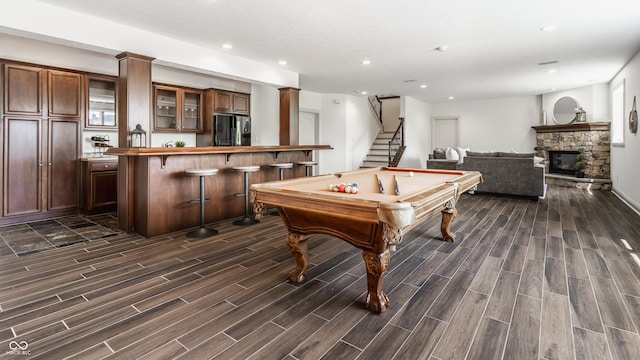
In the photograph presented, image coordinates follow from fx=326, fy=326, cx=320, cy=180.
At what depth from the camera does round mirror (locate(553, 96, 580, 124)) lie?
28.5 ft

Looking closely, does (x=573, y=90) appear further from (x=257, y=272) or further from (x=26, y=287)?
(x=26, y=287)

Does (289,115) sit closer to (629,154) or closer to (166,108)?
(166,108)

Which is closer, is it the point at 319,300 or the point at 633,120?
the point at 319,300

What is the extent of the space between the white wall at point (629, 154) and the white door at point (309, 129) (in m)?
6.64

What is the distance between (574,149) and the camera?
27.8 ft

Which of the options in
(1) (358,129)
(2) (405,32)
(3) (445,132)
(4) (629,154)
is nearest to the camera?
(2) (405,32)

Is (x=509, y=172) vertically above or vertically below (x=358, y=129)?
below

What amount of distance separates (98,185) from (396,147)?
25.9ft

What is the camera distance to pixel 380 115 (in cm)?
1172

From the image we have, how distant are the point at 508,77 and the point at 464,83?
36.8 inches

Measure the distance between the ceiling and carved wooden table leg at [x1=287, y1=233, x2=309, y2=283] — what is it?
2.37 m

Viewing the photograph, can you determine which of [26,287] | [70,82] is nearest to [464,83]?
[70,82]

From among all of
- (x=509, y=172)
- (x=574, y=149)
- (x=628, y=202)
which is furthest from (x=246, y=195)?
(x=574, y=149)

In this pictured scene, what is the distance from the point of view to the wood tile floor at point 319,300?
5.63ft
